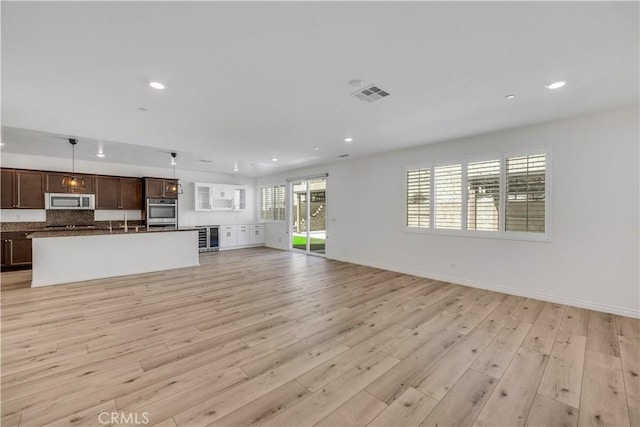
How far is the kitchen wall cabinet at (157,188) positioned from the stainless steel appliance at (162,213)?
0.12 m

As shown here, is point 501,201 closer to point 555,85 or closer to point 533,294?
point 533,294

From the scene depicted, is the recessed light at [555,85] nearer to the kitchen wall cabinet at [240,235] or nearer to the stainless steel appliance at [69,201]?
the kitchen wall cabinet at [240,235]

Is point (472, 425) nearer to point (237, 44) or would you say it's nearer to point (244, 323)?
point (244, 323)

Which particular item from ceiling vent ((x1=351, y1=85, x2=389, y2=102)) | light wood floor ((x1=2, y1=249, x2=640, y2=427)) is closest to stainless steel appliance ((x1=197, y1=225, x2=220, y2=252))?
light wood floor ((x1=2, y1=249, x2=640, y2=427))

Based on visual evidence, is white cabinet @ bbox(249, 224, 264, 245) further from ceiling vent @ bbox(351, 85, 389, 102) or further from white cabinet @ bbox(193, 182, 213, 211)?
ceiling vent @ bbox(351, 85, 389, 102)

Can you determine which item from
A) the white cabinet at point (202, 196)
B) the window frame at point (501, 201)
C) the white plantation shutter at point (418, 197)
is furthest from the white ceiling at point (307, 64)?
the white cabinet at point (202, 196)

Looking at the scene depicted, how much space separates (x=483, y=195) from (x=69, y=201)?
9285 mm

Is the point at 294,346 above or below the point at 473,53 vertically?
below

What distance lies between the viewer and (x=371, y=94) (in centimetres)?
306

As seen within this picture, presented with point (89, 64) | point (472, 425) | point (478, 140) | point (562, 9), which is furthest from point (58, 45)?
point (478, 140)

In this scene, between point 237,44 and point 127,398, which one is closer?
point 127,398

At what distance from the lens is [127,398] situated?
1.98 m

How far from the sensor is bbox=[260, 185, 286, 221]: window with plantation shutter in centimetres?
944

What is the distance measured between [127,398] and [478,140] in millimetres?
5656
